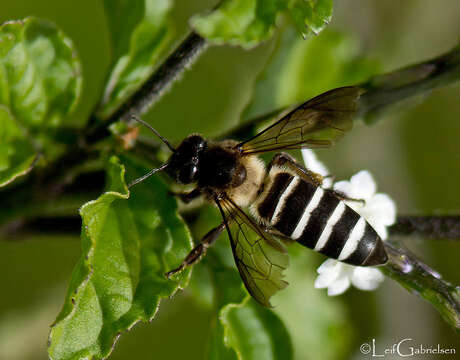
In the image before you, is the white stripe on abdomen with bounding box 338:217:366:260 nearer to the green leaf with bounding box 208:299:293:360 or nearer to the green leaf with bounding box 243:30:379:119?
the green leaf with bounding box 208:299:293:360

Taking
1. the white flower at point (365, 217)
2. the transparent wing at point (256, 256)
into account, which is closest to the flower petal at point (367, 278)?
the white flower at point (365, 217)

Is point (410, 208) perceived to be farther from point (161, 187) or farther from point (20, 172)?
point (20, 172)

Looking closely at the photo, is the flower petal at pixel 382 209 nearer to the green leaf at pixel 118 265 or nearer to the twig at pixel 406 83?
the twig at pixel 406 83

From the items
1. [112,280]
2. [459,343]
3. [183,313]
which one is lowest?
[459,343]

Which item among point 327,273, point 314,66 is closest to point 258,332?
point 327,273

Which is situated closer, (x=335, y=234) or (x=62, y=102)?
(x=335, y=234)

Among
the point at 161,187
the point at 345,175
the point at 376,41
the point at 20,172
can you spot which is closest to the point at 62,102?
the point at 20,172

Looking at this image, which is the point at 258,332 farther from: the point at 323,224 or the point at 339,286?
the point at 323,224
